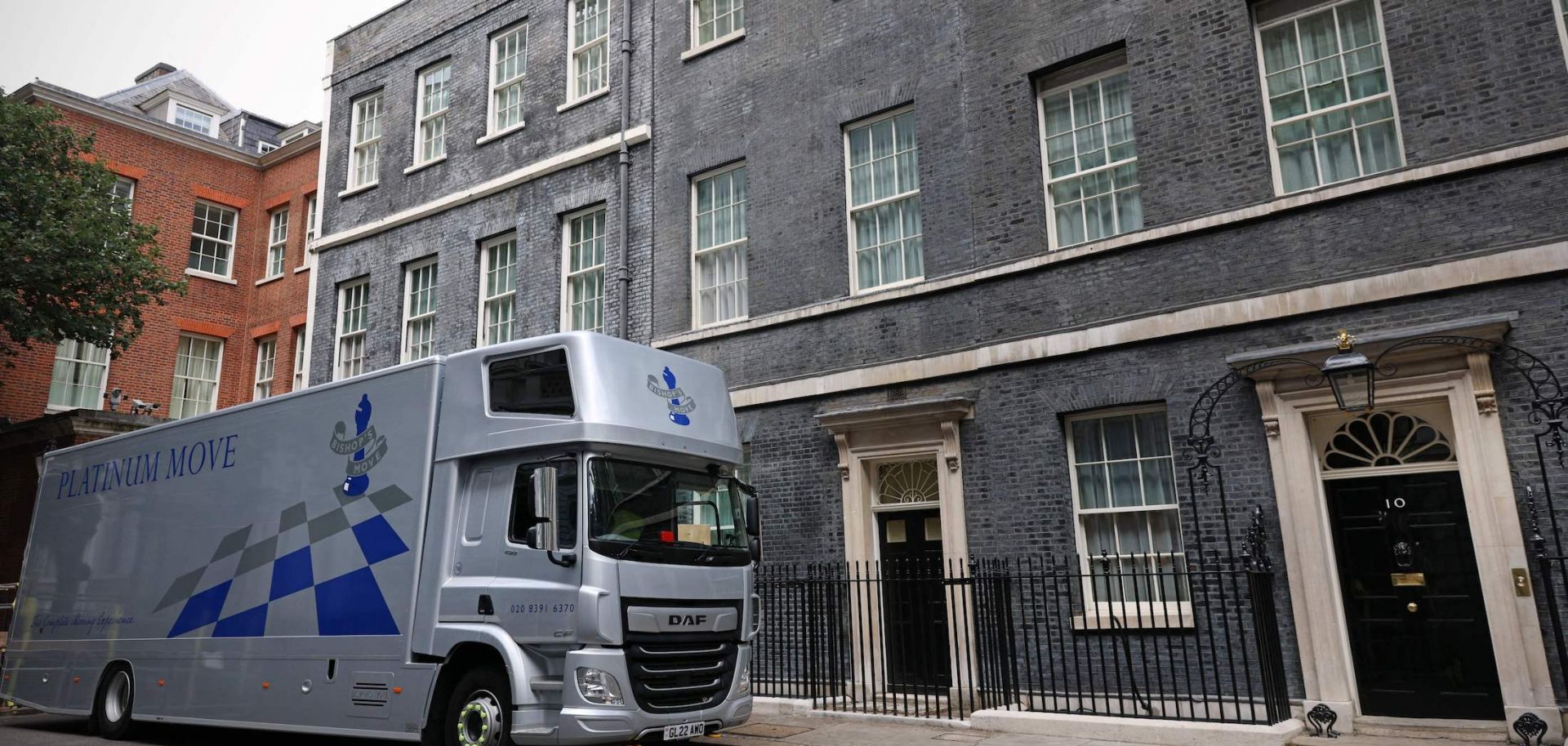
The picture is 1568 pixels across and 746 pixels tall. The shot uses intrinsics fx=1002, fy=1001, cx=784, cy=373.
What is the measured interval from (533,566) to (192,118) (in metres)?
27.1

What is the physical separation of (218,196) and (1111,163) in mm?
21876

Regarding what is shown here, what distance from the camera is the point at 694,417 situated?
8.77 meters

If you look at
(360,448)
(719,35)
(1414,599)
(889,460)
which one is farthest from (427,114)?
(1414,599)

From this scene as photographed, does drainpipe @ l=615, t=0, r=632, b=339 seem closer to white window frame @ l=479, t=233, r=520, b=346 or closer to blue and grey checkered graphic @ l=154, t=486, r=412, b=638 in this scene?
white window frame @ l=479, t=233, r=520, b=346

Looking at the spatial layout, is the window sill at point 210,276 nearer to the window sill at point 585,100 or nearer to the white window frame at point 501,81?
the white window frame at point 501,81

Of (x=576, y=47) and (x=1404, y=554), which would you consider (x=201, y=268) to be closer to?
(x=576, y=47)

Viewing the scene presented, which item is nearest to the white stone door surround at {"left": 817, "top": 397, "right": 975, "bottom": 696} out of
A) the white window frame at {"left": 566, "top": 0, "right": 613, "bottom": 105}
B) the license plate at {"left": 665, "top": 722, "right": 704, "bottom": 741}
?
the license plate at {"left": 665, "top": 722, "right": 704, "bottom": 741}

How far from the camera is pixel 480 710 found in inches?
296

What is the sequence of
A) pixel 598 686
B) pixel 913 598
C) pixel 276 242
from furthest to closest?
pixel 276 242, pixel 913 598, pixel 598 686

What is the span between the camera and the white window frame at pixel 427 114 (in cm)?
1806

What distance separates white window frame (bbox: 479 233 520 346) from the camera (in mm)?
16188

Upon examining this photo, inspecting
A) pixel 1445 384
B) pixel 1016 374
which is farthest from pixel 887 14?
pixel 1445 384

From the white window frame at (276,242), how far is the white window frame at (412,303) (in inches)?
293

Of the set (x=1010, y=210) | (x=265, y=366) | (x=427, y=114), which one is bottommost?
(x=1010, y=210)
